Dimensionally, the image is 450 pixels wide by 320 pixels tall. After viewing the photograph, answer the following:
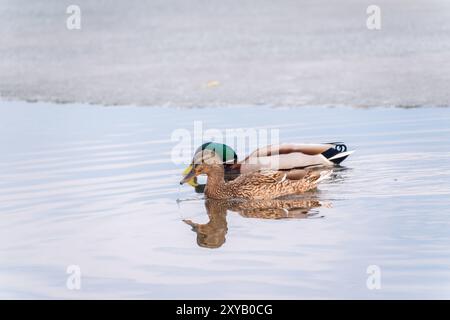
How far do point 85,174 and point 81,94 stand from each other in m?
3.59

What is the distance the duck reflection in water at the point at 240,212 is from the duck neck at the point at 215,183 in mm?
87

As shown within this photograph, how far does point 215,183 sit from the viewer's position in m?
8.20

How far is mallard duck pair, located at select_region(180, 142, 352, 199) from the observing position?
26.4 ft

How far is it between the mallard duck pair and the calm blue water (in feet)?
0.62

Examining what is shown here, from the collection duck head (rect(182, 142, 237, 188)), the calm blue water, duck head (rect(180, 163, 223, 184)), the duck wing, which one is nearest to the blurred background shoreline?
the calm blue water

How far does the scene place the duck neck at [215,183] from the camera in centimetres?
817

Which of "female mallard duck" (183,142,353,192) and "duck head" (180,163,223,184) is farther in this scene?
"female mallard duck" (183,142,353,192)

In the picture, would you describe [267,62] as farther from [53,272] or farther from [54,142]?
[53,272]

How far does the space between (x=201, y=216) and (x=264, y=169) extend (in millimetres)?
1393

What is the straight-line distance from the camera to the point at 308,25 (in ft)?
46.0

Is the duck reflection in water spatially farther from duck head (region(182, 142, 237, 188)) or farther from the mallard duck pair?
duck head (region(182, 142, 237, 188))

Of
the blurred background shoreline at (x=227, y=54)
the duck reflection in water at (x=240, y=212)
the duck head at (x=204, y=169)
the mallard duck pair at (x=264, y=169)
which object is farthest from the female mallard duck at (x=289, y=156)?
the blurred background shoreline at (x=227, y=54)
